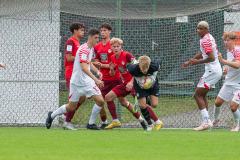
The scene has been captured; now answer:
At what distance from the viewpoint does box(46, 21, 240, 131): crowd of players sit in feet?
49.6

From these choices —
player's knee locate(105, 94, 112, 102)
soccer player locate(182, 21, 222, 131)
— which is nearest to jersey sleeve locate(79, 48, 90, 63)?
player's knee locate(105, 94, 112, 102)

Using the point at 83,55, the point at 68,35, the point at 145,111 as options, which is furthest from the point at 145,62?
the point at 68,35

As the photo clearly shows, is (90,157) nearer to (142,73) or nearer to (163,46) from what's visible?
(142,73)

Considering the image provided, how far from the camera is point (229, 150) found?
10.3 metres

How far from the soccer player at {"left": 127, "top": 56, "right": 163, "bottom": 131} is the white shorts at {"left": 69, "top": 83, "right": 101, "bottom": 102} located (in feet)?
2.50

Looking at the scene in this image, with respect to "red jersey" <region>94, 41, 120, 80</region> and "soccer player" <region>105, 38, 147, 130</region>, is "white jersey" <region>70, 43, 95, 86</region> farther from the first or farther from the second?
"red jersey" <region>94, 41, 120, 80</region>

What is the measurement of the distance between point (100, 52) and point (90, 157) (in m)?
7.41

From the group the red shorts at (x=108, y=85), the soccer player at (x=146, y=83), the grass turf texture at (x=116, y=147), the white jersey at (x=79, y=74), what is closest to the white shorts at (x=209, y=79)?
the soccer player at (x=146, y=83)

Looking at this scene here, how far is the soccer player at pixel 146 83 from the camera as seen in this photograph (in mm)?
14935

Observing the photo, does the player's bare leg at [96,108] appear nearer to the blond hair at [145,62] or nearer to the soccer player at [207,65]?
the blond hair at [145,62]

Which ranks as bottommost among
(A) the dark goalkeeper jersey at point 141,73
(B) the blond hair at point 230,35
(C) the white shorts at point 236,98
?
(C) the white shorts at point 236,98

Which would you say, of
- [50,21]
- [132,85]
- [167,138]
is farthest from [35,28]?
[167,138]

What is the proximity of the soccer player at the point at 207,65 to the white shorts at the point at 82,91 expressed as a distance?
1841mm

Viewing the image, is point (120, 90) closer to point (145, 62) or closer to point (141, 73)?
point (141, 73)
